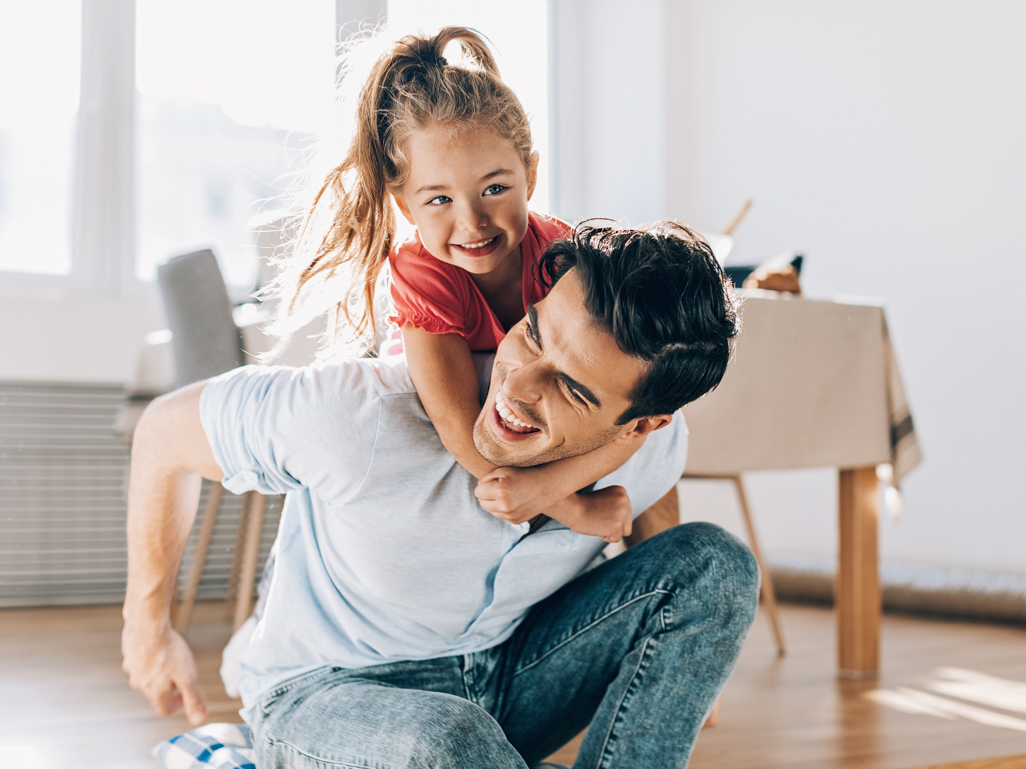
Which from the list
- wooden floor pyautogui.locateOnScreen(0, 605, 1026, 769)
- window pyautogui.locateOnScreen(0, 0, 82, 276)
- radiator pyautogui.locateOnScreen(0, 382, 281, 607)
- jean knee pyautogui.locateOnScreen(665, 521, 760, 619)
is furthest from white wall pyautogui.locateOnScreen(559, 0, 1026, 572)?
jean knee pyautogui.locateOnScreen(665, 521, 760, 619)

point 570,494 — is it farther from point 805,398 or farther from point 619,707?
point 805,398

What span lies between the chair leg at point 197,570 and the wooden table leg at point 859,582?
4.67ft

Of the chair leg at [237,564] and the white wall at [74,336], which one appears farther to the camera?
the white wall at [74,336]

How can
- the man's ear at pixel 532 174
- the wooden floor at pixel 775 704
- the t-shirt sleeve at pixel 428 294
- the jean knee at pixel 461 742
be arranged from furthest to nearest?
the wooden floor at pixel 775 704 < the man's ear at pixel 532 174 < the t-shirt sleeve at pixel 428 294 < the jean knee at pixel 461 742

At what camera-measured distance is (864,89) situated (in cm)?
316

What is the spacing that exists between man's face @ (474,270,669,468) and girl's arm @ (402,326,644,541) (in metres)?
0.02

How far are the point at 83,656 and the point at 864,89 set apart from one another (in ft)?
9.61

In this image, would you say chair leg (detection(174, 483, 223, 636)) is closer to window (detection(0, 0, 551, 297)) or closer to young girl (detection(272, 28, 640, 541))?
window (detection(0, 0, 551, 297))

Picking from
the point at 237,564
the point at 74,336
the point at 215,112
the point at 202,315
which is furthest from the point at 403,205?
the point at 215,112

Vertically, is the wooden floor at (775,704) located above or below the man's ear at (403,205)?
below

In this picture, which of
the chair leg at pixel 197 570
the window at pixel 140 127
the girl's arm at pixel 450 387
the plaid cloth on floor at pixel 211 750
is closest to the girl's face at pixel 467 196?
the girl's arm at pixel 450 387

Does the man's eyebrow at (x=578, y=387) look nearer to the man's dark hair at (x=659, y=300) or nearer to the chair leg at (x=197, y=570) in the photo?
the man's dark hair at (x=659, y=300)

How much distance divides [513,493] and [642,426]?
5.7 inches

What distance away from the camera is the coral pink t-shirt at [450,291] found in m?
1.01
